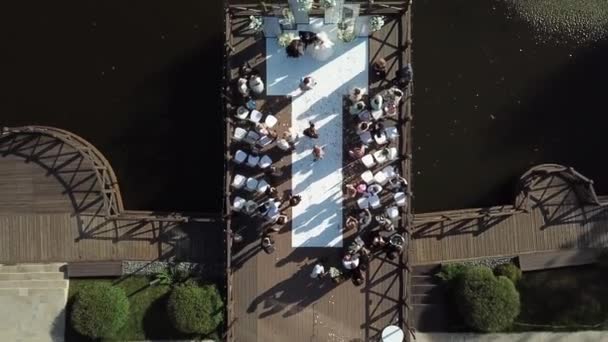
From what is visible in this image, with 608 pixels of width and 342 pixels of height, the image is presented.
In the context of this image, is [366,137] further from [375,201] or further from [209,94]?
[209,94]

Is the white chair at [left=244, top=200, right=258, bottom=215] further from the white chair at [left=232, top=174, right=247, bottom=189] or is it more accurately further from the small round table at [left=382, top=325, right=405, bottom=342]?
the small round table at [left=382, top=325, right=405, bottom=342]

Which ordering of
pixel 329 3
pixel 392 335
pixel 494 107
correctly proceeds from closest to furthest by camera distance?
pixel 329 3 → pixel 392 335 → pixel 494 107

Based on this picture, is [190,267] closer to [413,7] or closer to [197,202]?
[197,202]

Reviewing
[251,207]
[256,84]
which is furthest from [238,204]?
[256,84]

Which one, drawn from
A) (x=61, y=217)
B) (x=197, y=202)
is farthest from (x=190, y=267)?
(x=61, y=217)

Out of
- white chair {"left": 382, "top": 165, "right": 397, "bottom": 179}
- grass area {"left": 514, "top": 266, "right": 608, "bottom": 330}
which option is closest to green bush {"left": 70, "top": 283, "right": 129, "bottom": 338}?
white chair {"left": 382, "top": 165, "right": 397, "bottom": 179}

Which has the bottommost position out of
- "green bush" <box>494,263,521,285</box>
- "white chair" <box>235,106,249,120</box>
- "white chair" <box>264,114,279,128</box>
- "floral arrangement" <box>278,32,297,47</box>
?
"green bush" <box>494,263,521,285</box>
